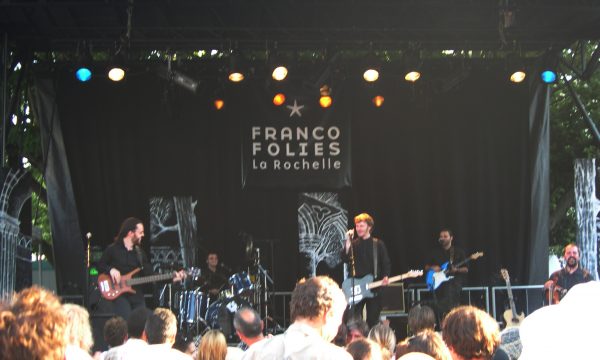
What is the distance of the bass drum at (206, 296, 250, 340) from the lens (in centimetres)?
1230

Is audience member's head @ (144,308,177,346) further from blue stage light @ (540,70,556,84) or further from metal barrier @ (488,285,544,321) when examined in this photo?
blue stage light @ (540,70,556,84)

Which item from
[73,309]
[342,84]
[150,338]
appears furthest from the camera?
[342,84]

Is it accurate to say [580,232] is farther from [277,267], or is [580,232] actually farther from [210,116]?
[210,116]

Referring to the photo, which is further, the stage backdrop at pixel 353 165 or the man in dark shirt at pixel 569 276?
the stage backdrop at pixel 353 165

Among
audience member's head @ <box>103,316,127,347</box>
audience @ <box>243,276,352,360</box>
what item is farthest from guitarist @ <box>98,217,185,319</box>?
audience @ <box>243,276,352,360</box>

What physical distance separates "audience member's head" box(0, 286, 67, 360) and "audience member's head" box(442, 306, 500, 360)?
1.85m

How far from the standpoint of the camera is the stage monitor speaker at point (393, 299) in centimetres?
1248

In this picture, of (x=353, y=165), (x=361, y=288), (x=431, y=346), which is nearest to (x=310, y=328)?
(x=431, y=346)

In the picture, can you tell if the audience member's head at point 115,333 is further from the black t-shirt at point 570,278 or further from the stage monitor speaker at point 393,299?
the black t-shirt at point 570,278

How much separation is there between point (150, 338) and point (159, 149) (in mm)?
8892

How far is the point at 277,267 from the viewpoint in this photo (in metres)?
13.8

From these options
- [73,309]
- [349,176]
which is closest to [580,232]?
[349,176]

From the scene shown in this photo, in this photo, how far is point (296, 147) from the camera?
13.7 m

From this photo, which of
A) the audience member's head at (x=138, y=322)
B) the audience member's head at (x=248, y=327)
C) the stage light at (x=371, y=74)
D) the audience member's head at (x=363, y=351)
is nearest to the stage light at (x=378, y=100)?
the stage light at (x=371, y=74)
